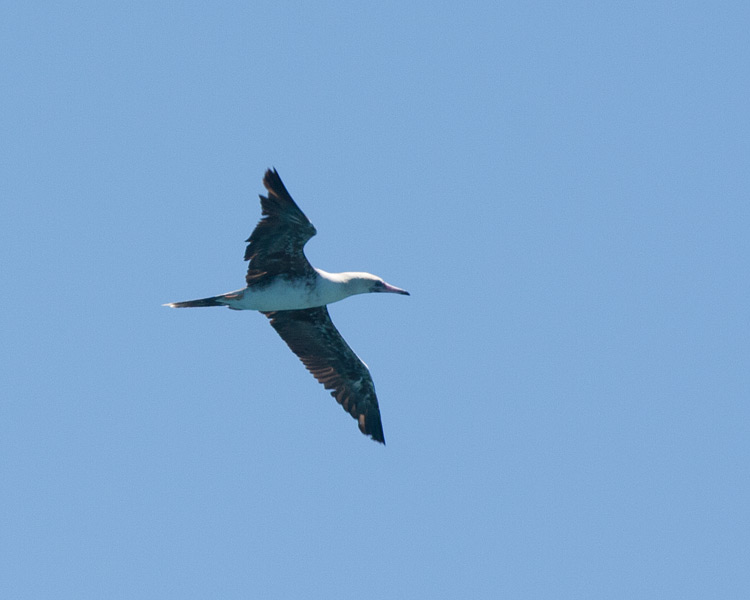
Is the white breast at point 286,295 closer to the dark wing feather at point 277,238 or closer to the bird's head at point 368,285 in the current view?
the dark wing feather at point 277,238

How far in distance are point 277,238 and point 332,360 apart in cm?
406

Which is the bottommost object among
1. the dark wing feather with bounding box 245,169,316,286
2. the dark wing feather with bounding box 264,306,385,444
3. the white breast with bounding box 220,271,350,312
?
the dark wing feather with bounding box 264,306,385,444

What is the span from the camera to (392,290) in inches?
885

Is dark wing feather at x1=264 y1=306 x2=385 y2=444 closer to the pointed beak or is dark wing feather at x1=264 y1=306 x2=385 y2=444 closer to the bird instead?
the bird

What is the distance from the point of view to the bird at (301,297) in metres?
19.8

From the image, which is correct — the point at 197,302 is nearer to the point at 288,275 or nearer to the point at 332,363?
the point at 288,275

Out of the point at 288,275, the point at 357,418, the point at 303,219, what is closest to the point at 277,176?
the point at 303,219

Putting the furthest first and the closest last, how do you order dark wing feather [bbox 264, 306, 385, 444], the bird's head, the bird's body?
dark wing feather [bbox 264, 306, 385, 444] → the bird's head → the bird's body

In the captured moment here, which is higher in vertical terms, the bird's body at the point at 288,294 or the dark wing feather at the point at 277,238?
the dark wing feather at the point at 277,238

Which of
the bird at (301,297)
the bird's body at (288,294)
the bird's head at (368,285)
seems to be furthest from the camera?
the bird's head at (368,285)

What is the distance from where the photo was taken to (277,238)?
20094mm

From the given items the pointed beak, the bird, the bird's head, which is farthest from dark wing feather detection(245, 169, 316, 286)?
the pointed beak

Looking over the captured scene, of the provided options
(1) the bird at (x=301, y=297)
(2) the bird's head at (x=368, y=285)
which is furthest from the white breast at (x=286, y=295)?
(2) the bird's head at (x=368, y=285)

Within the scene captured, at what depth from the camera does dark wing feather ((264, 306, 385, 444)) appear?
22953 millimetres
